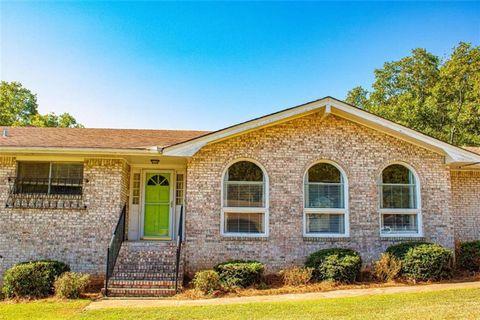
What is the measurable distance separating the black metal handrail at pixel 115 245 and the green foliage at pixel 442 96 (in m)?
22.0

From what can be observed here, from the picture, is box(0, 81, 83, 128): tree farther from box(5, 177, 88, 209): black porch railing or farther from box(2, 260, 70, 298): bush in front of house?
box(2, 260, 70, 298): bush in front of house

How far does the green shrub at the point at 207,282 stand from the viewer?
8711mm

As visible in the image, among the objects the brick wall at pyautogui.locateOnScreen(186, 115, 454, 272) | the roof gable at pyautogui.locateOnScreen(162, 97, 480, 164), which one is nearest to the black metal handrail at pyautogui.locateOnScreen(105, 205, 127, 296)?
the brick wall at pyautogui.locateOnScreen(186, 115, 454, 272)

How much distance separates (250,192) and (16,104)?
89.6 feet

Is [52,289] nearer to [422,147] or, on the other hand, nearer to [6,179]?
[6,179]

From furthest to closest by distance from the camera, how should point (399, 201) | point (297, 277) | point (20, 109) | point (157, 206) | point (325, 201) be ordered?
point (20, 109), point (157, 206), point (399, 201), point (325, 201), point (297, 277)

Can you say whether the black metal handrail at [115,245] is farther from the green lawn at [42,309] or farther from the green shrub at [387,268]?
the green shrub at [387,268]

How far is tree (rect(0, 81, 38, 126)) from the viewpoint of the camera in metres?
29.7

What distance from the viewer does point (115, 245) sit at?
973cm

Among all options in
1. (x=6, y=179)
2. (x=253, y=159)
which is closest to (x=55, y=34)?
(x=6, y=179)

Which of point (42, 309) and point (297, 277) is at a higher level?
point (297, 277)

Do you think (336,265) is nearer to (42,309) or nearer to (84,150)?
(42,309)

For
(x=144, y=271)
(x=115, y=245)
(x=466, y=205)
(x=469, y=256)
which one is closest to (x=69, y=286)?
(x=115, y=245)

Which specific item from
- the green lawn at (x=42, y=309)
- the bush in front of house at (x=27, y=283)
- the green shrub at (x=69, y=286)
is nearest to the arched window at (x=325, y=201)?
the green shrub at (x=69, y=286)
